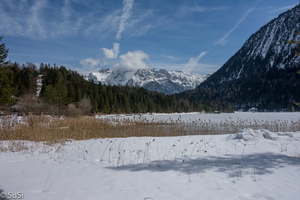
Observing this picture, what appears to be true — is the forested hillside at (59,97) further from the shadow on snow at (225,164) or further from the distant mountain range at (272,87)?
the distant mountain range at (272,87)

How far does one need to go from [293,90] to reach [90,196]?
151m

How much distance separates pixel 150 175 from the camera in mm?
4109

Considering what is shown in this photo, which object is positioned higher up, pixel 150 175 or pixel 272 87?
pixel 272 87

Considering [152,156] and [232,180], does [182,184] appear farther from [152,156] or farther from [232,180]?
[152,156]

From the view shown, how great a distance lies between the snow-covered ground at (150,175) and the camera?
309 centimetres

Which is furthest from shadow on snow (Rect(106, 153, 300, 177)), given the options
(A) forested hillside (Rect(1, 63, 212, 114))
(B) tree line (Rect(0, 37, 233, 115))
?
(A) forested hillside (Rect(1, 63, 212, 114))

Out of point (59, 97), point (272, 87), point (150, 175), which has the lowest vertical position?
point (150, 175)

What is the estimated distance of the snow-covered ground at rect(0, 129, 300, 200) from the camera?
3086 millimetres

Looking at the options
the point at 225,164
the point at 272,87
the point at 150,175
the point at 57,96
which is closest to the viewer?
the point at 150,175

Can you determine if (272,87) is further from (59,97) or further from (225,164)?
(225,164)

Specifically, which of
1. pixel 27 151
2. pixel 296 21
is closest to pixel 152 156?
pixel 27 151

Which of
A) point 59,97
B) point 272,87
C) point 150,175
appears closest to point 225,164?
point 150,175

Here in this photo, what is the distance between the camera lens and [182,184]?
11.5ft

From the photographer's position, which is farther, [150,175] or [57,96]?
[57,96]
